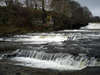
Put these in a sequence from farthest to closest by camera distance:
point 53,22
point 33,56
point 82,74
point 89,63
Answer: point 53,22, point 33,56, point 89,63, point 82,74

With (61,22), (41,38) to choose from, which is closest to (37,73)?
(41,38)

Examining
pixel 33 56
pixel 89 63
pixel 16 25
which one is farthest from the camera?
pixel 16 25

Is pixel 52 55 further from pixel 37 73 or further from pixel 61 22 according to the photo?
pixel 61 22

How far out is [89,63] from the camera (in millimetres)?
13711

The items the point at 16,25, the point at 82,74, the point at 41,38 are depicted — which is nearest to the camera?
the point at 82,74

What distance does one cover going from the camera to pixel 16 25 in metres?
48.2

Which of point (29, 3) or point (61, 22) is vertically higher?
point (29, 3)

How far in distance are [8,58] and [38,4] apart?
153 ft

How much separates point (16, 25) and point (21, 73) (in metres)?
37.4

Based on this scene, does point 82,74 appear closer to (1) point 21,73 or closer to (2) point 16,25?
(1) point 21,73

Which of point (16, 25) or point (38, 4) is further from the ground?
point (38, 4)

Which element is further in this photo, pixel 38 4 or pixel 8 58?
pixel 38 4

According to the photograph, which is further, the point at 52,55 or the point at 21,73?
the point at 52,55

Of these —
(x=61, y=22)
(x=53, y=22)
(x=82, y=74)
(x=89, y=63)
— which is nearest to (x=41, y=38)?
(x=89, y=63)
